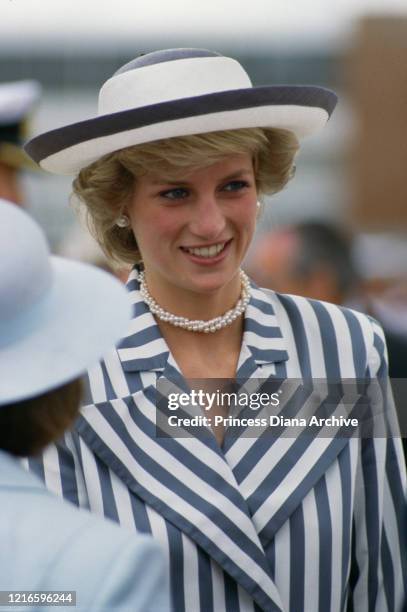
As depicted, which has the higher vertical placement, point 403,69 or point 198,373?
point 403,69

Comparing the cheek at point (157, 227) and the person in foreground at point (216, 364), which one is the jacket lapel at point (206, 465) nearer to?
the person in foreground at point (216, 364)

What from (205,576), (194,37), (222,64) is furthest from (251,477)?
(194,37)

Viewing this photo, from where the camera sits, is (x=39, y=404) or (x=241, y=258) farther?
(x=241, y=258)

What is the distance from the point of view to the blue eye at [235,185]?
2.65 metres

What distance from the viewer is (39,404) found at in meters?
1.73

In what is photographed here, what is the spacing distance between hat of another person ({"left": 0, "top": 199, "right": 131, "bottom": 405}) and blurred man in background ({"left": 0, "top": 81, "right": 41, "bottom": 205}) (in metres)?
2.31

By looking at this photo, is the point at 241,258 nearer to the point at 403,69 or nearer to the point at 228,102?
the point at 228,102

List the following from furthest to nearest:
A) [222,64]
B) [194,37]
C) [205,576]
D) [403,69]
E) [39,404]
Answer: [194,37]
[403,69]
[222,64]
[205,576]
[39,404]

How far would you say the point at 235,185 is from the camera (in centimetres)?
266

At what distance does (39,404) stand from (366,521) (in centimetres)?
112

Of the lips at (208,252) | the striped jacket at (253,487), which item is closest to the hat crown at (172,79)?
the lips at (208,252)

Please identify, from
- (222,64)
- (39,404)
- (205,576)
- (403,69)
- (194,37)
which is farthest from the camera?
(194,37)

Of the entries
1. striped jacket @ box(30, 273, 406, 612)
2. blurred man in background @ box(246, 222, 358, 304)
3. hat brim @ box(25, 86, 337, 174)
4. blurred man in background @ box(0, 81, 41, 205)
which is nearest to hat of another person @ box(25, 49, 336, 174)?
hat brim @ box(25, 86, 337, 174)

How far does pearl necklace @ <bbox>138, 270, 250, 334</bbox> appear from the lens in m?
2.72
